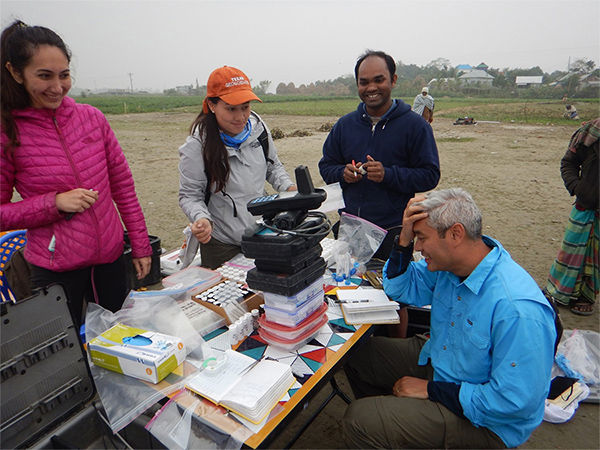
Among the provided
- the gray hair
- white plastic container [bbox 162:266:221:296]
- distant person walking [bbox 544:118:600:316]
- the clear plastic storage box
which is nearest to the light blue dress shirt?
the gray hair

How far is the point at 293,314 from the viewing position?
5.49 ft

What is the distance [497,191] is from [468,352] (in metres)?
7.86

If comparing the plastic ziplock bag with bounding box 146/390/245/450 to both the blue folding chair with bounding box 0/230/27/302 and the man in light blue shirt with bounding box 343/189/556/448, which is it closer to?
the man in light blue shirt with bounding box 343/189/556/448

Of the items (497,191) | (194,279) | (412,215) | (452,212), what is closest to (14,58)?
(194,279)

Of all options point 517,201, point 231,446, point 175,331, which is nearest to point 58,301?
point 175,331

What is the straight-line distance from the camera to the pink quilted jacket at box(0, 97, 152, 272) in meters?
1.91

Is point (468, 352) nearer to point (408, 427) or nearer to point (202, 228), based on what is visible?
point (408, 427)

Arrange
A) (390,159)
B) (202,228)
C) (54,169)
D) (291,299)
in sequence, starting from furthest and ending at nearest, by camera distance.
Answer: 1. (390,159)
2. (202,228)
3. (54,169)
4. (291,299)

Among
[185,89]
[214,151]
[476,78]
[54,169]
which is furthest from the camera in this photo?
[185,89]

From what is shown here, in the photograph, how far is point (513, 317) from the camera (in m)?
1.55

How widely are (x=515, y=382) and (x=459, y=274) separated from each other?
0.52m

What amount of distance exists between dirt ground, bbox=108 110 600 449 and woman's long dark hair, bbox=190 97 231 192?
6.15 feet

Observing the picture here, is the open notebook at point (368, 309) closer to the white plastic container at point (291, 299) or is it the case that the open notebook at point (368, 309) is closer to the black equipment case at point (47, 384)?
the white plastic container at point (291, 299)

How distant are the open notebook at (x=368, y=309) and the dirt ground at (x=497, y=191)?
111 centimetres
